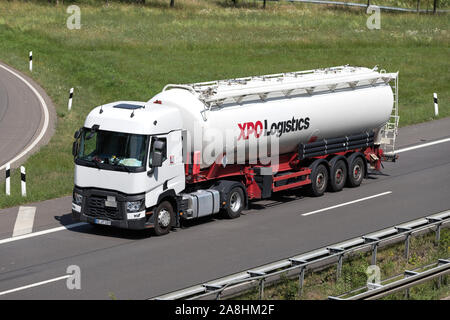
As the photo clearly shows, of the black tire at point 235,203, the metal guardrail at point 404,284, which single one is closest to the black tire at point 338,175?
the black tire at point 235,203

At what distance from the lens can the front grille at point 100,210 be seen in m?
19.4

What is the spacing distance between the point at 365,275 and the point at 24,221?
9.44 m

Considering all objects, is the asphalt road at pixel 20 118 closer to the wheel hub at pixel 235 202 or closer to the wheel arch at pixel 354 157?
the wheel hub at pixel 235 202

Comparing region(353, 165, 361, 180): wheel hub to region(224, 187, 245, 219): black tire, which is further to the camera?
region(353, 165, 361, 180): wheel hub

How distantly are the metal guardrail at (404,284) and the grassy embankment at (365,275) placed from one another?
1.02 ft

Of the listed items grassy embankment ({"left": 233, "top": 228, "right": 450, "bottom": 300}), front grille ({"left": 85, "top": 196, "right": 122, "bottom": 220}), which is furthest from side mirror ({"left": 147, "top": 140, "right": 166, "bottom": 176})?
grassy embankment ({"left": 233, "top": 228, "right": 450, "bottom": 300})

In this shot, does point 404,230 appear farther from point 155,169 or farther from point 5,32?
point 5,32

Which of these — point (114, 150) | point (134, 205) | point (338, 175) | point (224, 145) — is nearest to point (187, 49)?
point (338, 175)

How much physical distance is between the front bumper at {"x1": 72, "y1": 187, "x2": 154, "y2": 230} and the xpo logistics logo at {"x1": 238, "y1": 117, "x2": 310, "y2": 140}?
138 inches

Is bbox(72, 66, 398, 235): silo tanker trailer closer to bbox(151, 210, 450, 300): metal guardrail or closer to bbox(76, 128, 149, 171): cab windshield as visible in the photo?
bbox(76, 128, 149, 171): cab windshield

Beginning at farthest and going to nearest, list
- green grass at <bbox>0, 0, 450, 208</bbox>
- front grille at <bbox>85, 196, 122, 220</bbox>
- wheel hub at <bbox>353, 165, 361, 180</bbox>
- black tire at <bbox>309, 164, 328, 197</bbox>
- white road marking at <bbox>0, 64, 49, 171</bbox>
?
green grass at <bbox>0, 0, 450, 208</bbox>
white road marking at <bbox>0, 64, 49, 171</bbox>
wheel hub at <bbox>353, 165, 361, 180</bbox>
black tire at <bbox>309, 164, 328, 197</bbox>
front grille at <bbox>85, 196, 122, 220</bbox>

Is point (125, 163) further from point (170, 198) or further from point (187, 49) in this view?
point (187, 49)

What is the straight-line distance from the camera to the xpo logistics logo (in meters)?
21.4
